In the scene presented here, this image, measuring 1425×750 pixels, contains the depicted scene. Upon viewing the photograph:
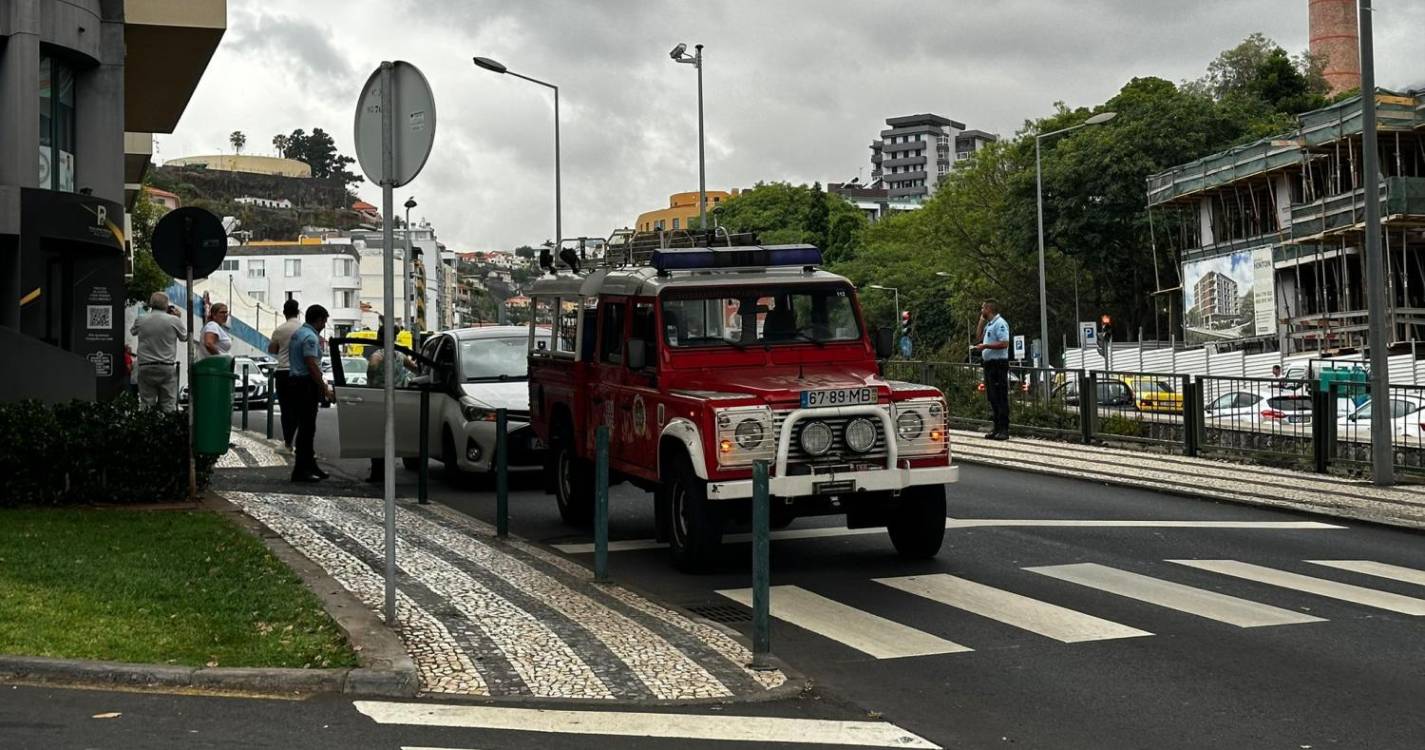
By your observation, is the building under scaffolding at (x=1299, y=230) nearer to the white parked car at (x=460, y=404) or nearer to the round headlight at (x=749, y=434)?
the white parked car at (x=460, y=404)

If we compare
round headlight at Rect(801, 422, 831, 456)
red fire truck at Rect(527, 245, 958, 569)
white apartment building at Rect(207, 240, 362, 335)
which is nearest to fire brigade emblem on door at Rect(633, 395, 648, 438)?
red fire truck at Rect(527, 245, 958, 569)

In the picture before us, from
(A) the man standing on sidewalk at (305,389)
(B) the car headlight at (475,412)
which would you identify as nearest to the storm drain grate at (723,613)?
(B) the car headlight at (475,412)

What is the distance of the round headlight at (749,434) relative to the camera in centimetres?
1055

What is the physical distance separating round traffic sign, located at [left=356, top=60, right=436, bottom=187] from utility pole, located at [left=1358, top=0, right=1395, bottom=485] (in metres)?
12.6

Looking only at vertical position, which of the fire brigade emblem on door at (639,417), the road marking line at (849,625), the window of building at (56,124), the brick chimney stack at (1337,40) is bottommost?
the road marking line at (849,625)

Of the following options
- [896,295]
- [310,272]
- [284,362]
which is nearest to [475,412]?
[284,362]

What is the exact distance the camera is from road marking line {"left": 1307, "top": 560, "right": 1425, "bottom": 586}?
11.0 m

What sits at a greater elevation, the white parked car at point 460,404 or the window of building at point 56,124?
the window of building at point 56,124

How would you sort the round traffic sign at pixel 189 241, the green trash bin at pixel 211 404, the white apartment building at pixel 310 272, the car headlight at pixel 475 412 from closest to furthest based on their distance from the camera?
the round traffic sign at pixel 189 241 < the green trash bin at pixel 211 404 < the car headlight at pixel 475 412 < the white apartment building at pixel 310 272

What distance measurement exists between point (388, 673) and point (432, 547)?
4837mm

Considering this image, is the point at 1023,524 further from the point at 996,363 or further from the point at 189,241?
the point at 996,363

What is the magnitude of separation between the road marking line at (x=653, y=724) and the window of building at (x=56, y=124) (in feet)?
54.5

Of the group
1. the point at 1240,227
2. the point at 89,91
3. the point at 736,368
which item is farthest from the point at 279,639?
the point at 1240,227

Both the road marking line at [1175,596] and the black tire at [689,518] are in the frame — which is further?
the black tire at [689,518]
